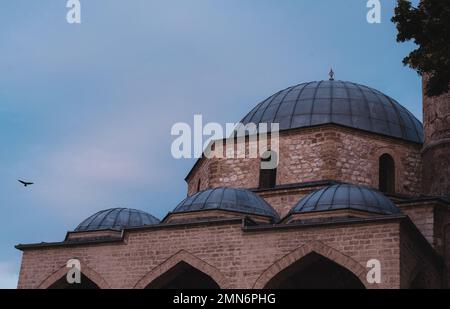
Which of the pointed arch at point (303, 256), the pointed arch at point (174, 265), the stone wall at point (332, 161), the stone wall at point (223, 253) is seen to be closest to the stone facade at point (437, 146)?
the stone wall at point (332, 161)

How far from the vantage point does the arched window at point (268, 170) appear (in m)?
16.7

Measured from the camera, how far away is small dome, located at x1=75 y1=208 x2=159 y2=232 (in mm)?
15516

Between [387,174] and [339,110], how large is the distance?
1.88m

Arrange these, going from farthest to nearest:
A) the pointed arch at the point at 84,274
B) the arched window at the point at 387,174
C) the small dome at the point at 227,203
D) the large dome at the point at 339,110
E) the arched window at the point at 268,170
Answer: the large dome at the point at 339,110 < the arched window at the point at 268,170 < the arched window at the point at 387,174 < the small dome at the point at 227,203 < the pointed arch at the point at 84,274

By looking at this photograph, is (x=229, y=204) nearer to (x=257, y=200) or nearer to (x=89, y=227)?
(x=257, y=200)

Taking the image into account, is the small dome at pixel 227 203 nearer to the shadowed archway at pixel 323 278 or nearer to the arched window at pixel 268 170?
the shadowed archway at pixel 323 278

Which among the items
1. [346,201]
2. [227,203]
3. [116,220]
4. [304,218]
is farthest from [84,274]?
[346,201]

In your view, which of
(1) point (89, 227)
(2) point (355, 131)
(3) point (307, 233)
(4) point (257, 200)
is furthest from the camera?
(2) point (355, 131)

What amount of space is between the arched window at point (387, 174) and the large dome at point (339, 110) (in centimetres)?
63

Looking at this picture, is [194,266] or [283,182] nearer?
[194,266]

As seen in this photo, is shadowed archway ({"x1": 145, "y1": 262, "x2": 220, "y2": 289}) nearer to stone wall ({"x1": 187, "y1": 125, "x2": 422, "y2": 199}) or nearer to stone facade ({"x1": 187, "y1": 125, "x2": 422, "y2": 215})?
stone facade ({"x1": 187, "y1": 125, "x2": 422, "y2": 215})

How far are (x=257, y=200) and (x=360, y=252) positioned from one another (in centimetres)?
307

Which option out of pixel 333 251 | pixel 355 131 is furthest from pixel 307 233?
pixel 355 131

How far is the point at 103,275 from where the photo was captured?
13688 mm
